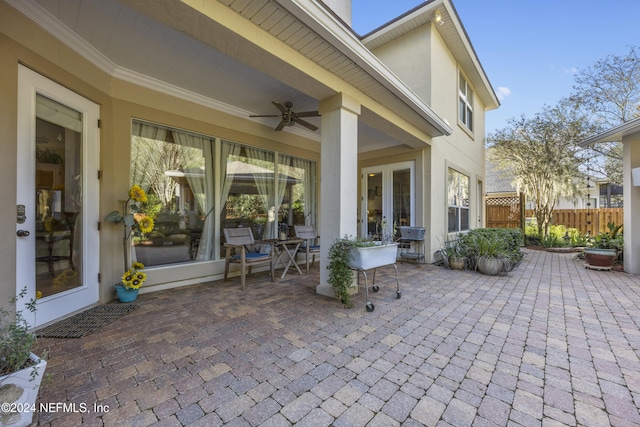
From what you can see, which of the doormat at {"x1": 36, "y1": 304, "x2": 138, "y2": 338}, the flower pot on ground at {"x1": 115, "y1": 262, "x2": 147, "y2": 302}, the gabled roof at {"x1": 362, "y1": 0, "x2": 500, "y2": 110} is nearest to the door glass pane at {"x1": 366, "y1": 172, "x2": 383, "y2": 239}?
the gabled roof at {"x1": 362, "y1": 0, "x2": 500, "y2": 110}

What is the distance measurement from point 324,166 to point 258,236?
7.50ft

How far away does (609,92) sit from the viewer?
909 centimetres

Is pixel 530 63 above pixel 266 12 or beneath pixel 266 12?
above

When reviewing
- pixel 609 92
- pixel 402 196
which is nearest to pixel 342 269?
pixel 402 196

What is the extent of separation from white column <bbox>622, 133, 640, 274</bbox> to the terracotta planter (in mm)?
Answer: 249

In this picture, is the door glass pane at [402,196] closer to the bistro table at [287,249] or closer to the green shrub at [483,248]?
the green shrub at [483,248]

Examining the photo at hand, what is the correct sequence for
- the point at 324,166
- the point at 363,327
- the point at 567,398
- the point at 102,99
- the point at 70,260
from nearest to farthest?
the point at 567,398
the point at 363,327
the point at 70,260
the point at 102,99
the point at 324,166

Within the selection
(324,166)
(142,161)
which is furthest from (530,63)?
(142,161)

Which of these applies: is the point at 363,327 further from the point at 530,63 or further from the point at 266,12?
the point at 530,63

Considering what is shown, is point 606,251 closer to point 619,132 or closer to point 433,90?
point 619,132

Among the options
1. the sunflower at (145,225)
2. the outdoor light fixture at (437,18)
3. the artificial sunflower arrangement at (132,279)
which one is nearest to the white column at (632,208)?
the outdoor light fixture at (437,18)

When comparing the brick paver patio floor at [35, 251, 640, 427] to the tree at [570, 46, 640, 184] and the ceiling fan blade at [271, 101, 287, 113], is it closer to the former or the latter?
the ceiling fan blade at [271, 101, 287, 113]

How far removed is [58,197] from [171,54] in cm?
197

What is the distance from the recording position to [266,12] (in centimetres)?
222
